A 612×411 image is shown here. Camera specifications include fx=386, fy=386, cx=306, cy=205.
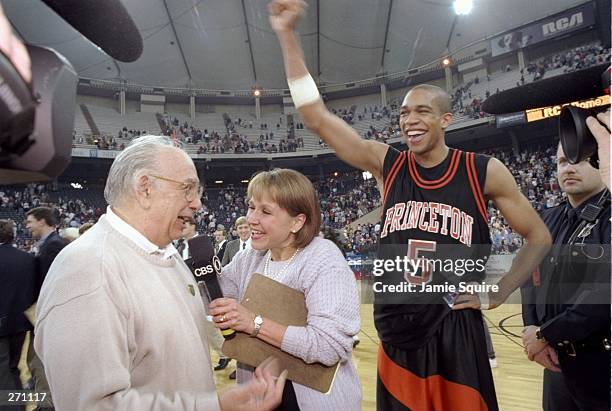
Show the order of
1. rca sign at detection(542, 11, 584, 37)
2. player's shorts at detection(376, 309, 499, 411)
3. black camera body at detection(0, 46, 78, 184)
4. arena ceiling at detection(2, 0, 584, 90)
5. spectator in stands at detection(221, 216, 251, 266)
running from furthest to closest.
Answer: rca sign at detection(542, 11, 584, 37)
arena ceiling at detection(2, 0, 584, 90)
spectator in stands at detection(221, 216, 251, 266)
player's shorts at detection(376, 309, 499, 411)
black camera body at detection(0, 46, 78, 184)

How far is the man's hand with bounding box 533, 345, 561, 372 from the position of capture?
5.04 ft

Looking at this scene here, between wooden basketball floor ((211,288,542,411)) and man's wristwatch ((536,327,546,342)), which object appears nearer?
man's wristwatch ((536,327,546,342))

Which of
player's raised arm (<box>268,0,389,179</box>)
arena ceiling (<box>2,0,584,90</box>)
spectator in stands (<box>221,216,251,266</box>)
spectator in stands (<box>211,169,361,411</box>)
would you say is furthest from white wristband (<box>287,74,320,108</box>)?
arena ceiling (<box>2,0,584,90</box>)

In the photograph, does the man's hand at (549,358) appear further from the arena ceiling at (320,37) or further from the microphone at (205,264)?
the arena ceiling at (320,37)

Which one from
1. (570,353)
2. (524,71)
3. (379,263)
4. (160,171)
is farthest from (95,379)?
(524,71)

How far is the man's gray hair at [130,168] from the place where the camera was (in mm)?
965

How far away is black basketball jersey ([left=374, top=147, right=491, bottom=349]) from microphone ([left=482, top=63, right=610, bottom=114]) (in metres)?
0.45

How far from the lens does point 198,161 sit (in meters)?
16.0

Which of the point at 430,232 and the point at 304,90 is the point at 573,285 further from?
the point at 304,90

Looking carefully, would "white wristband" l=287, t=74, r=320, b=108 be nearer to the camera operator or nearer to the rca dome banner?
the camera operator

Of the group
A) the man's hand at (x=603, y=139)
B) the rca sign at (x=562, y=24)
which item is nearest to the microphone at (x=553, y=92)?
the man's hand at (x=603, y=139)

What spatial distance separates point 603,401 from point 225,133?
15095mm

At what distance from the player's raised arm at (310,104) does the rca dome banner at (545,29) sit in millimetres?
11453

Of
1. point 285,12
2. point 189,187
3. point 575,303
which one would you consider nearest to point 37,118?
point 189,187
